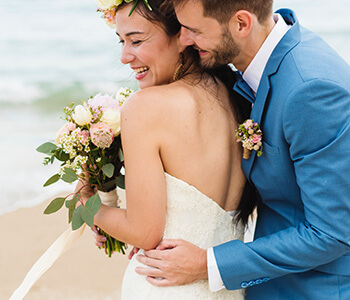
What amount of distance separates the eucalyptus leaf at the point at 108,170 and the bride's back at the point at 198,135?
1.00 feet

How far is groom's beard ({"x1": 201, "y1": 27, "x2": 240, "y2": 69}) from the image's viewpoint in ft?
7.65

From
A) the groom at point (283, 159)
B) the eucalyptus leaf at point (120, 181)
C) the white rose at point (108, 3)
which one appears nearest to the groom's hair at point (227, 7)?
the groom at point (283, 159)

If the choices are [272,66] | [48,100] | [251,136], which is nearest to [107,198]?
[251,136]

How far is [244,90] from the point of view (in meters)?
2.41

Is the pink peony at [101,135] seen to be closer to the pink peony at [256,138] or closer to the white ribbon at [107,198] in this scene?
the white ribbon at [107,198]

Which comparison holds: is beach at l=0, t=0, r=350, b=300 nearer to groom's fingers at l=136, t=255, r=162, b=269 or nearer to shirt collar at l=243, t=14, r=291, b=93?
shirt collar at l=243, t=14, r=291, b=93

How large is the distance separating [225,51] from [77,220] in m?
1.06

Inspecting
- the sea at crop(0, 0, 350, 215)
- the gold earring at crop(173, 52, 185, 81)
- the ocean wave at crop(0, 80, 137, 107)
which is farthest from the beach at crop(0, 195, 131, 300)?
the ocean wave at crop(0, 80, 137, 107)

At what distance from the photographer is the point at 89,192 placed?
8.80 ft

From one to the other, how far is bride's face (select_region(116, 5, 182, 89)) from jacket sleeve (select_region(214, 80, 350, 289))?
2.39 ft

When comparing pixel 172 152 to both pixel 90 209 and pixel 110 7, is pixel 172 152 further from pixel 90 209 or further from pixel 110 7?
pixel 110 7

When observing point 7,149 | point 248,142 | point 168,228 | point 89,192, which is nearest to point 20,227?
point 7,149

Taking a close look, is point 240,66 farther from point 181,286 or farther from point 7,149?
point 7,149

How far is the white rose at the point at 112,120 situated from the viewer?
99.7 inches
